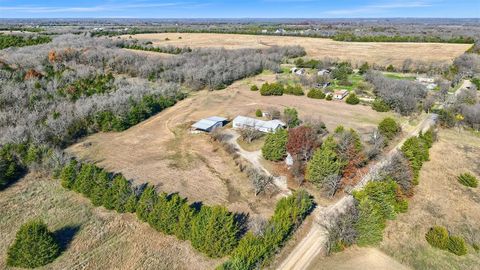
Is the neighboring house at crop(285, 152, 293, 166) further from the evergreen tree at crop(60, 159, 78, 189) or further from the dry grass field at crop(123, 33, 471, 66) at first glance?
the dry grass field at crop(123, 33, 471, 66)

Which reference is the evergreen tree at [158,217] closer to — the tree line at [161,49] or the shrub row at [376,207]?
the shrub row at [376,207]

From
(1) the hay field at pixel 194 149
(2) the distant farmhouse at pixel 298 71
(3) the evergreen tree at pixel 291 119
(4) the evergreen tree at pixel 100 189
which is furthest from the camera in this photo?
(2) the distant farmhouse at pixel 298 71

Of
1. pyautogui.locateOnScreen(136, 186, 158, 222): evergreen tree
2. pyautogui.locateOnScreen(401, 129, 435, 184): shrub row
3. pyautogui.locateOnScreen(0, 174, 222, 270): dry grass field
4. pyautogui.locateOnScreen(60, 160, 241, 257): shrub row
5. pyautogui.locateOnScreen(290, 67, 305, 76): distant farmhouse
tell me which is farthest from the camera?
pyautogui.locateOnScreen(290, 67, 305, 76): distant farmhouse

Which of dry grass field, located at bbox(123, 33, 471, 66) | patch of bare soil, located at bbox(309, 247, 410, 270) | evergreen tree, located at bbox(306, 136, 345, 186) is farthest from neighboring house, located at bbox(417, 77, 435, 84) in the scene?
patch of bare soil, located at bbox(309, 247, 410, 270)

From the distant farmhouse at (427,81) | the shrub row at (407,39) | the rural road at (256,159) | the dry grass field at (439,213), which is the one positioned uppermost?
the shrub row at (407,39)

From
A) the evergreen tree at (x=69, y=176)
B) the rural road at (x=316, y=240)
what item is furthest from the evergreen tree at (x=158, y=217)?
the evergreen tree at (x=69, y=176)
